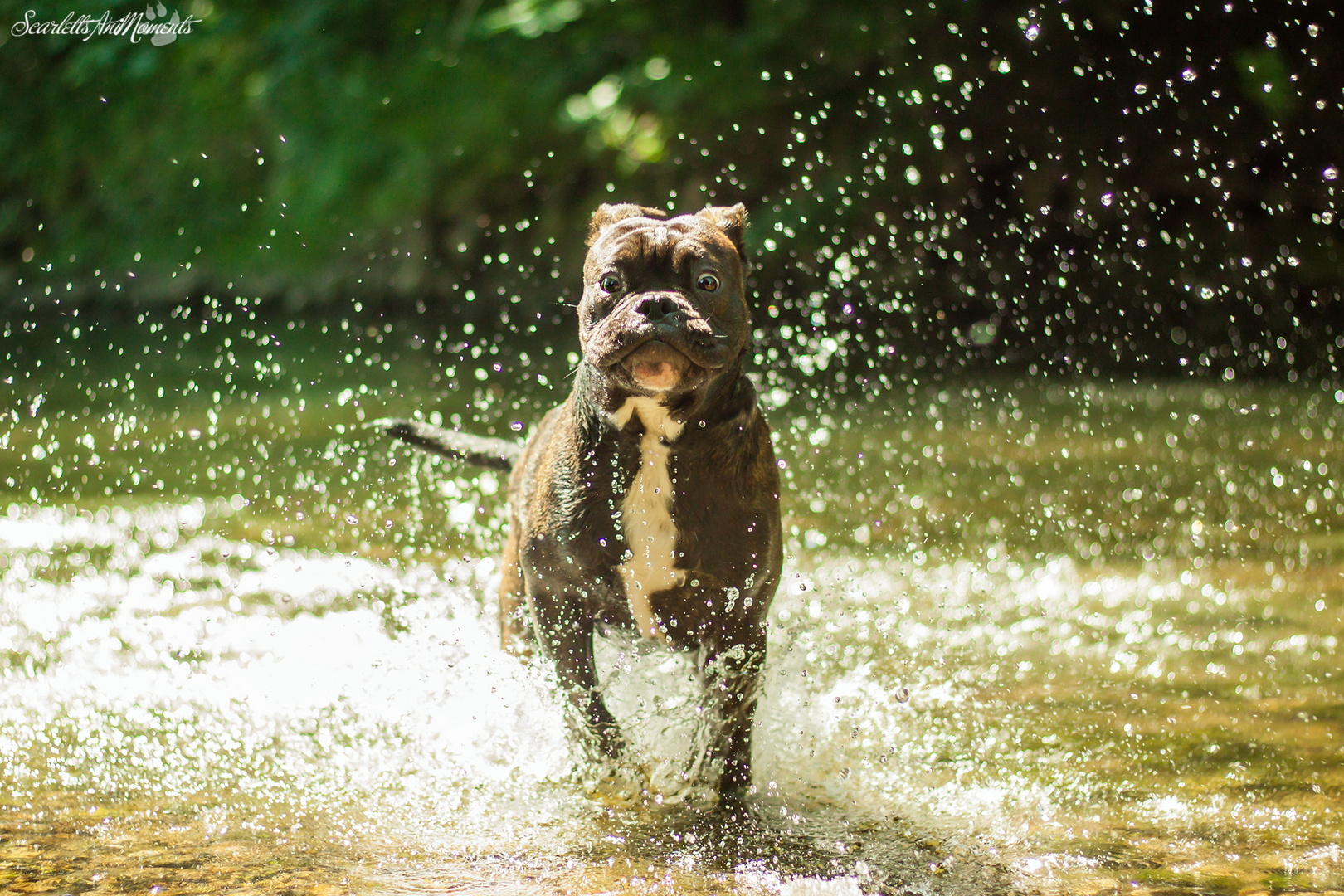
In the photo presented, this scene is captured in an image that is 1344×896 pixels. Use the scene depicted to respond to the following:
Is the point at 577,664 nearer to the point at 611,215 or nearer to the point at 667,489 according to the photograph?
the point at 667,489

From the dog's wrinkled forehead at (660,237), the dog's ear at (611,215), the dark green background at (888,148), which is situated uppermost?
the dark green background at (888,148)

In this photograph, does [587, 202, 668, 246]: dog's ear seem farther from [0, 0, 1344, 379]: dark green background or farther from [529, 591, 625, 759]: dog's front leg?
[0, 0, 1344, 379]: dark green background

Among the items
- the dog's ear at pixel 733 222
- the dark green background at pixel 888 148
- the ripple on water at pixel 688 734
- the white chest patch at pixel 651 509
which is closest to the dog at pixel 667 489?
the white chest patch at pixel 651 509

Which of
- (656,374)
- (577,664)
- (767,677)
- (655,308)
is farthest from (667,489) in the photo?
(767,677)

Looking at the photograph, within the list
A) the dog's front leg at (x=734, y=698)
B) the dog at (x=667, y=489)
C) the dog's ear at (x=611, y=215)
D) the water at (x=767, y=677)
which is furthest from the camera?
the dog's ear at (x=611, y=215)

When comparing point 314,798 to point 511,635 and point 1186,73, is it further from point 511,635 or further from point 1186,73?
point 1186,73

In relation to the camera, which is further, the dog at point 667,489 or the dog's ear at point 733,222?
the dog's ear at point 733,222

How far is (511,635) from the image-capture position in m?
3.27

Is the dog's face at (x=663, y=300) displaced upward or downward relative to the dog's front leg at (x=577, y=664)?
upward

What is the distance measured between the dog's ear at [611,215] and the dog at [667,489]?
0.10 metres

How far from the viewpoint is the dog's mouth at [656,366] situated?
7.80 feet

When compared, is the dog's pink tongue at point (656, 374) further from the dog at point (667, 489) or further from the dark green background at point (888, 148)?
the dark green background at point (888, 148)

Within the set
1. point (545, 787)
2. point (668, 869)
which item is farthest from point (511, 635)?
point (668, 869)

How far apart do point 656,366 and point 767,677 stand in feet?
4.19
